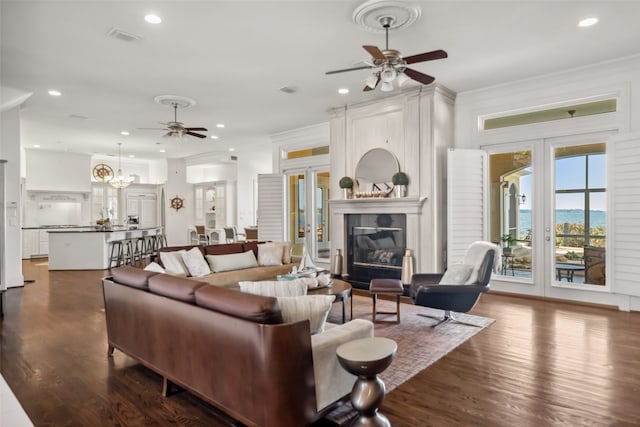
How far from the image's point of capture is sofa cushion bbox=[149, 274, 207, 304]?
2559 mm

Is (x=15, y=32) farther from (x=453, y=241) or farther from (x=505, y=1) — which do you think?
(x=453, y=241)

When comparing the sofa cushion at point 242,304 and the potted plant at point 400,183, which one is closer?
the sofa cushion at point 242,304

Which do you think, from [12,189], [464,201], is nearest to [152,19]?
[464,201]

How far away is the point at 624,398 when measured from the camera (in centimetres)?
262

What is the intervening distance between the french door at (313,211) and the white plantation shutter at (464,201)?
2.92 m

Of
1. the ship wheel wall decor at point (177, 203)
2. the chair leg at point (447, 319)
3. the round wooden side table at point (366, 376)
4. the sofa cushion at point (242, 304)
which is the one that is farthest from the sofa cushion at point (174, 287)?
the ship wheel wall decor at point (177, 203)

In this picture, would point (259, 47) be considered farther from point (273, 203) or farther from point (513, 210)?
point (273, 203)

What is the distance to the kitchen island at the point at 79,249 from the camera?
857 cm

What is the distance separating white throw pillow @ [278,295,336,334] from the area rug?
64 centimetres

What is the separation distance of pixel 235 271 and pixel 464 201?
366cm

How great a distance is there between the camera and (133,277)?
10.3 ft

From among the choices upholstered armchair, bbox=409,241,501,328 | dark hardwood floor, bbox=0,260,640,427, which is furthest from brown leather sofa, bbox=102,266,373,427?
upholstered armchair, bbox=409,241,501,328

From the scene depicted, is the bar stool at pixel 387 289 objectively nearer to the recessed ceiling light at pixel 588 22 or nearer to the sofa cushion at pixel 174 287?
the sofa cushion at pixel 174 287

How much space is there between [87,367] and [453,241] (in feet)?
15.9
